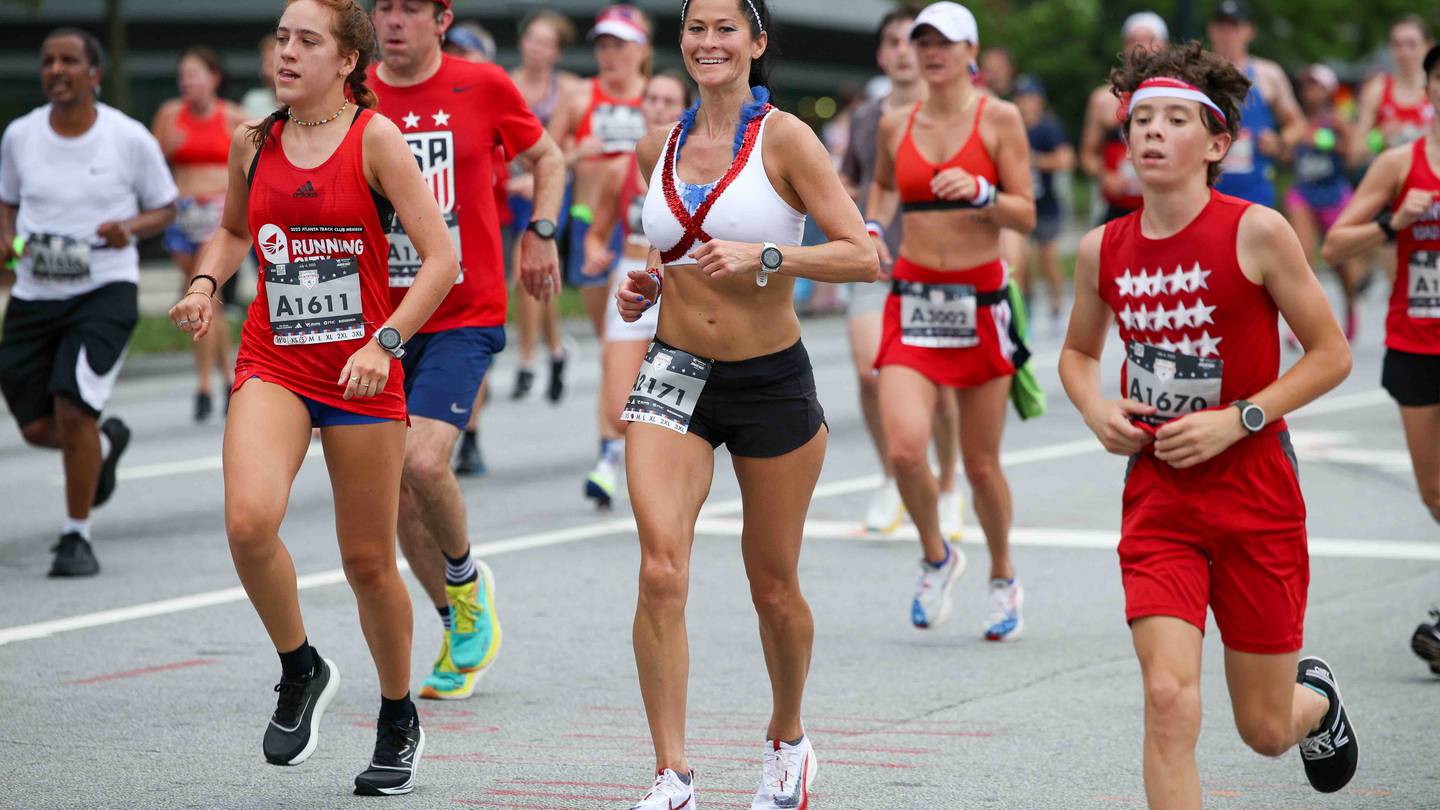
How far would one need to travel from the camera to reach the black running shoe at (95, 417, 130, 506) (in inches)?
384

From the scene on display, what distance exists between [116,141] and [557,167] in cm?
293

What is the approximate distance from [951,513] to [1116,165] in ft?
24.0

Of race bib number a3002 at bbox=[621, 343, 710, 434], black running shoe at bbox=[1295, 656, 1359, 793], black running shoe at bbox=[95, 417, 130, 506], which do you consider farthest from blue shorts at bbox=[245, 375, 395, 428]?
black running shoe at bbox=[95, 417, 130, 506]

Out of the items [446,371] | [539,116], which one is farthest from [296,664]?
[539,116]

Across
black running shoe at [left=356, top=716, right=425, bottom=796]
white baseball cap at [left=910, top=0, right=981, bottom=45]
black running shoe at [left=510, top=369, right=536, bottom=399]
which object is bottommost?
black running shoe at [left=510, top=369, right=536, bottom=399]

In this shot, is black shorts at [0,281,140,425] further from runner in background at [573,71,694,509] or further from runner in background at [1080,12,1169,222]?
runner in background at [1080,12,1169,222]

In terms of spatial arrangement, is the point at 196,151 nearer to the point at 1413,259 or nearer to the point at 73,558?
the point at 73,558

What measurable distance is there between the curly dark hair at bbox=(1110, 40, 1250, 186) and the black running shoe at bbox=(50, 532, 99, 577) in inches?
224

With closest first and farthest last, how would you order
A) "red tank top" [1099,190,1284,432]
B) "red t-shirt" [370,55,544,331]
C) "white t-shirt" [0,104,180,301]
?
"red tank top" [1099,190,1284,432] < "red t-shirt" [370,55,544,331] < "white t-shirt" [0,104,180,301]

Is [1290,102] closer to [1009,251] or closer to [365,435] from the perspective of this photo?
[1009,251]

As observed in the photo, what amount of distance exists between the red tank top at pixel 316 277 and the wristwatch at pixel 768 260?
1055 millimetres

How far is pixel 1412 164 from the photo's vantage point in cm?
742

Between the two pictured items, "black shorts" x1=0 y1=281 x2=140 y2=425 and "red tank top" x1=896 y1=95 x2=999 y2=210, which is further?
"black shorts" x1=0 y1=281 x2=140 y2=425

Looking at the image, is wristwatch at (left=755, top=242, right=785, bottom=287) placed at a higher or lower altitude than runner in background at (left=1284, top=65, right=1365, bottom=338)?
higher
